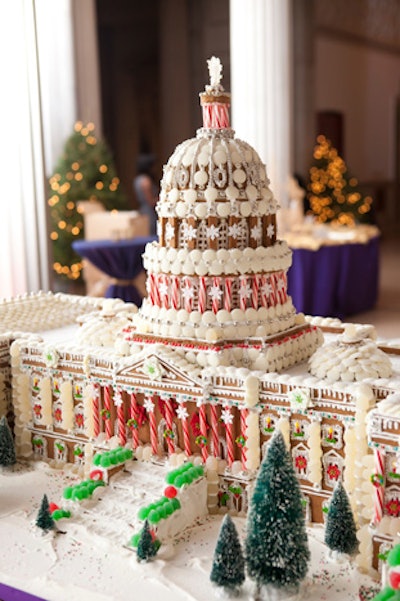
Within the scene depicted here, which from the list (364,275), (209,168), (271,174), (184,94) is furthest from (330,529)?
(184,94)

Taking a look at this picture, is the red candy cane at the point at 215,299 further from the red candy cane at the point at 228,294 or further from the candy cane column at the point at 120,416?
the candy cane column at the point at 120,416

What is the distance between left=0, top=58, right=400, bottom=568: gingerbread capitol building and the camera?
18.7 ft

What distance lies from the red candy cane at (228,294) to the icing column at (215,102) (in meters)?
1.26

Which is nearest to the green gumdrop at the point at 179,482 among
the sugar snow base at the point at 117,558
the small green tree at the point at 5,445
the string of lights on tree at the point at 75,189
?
the sugar snow base at the point at 117,558

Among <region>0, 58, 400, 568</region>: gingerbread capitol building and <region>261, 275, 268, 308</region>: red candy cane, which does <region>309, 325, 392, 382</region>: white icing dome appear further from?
<region>261, 275, 268, 308</region>: red candy cane

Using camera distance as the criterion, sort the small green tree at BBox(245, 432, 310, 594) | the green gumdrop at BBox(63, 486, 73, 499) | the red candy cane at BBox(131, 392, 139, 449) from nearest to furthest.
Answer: the small green tree at BBox(245, 432, 310, 594) < the green gumdrop at BBox(63, 486, 73, 499) < the red candy cane at BBox(131, 392, 139, 449)

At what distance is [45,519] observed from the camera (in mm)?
5879

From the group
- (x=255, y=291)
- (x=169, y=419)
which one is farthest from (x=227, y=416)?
(x=255, y=291)

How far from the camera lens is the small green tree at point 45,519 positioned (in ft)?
19.3

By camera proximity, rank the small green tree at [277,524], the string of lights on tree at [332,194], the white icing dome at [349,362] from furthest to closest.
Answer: the string of lights on tree at [332,194], the white icing dome at [349,362], the small green tree at [277,524]

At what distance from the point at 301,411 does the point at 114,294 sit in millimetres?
6738

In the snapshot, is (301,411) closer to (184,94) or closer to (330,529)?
(330,529)

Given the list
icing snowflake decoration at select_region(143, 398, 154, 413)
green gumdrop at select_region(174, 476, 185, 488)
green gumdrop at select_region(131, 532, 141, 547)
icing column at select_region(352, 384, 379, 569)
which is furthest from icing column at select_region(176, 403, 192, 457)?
icing column at select_region(352, 384, 379, 569)

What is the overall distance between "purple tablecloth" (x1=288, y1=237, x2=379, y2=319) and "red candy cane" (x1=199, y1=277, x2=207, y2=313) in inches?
262
